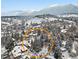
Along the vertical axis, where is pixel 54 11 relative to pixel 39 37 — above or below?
above

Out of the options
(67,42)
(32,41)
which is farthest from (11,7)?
(67,42)

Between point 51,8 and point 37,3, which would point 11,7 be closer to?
point 37,3

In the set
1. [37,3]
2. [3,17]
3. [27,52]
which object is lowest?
[27,52]

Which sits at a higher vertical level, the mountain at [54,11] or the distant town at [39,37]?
the mountain at [54,11]

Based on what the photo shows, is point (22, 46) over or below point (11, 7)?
below

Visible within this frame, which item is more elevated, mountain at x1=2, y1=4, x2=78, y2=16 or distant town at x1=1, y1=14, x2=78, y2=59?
mountain at x1=2, y1=4, x2=78, y2=16

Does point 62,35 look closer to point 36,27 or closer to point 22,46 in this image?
point 36,27

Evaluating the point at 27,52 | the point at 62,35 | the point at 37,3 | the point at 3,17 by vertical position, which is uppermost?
the point at 37,3

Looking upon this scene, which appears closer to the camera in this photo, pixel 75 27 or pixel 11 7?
pixel 75 27

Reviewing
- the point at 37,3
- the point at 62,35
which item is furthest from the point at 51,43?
the point at 37,3
